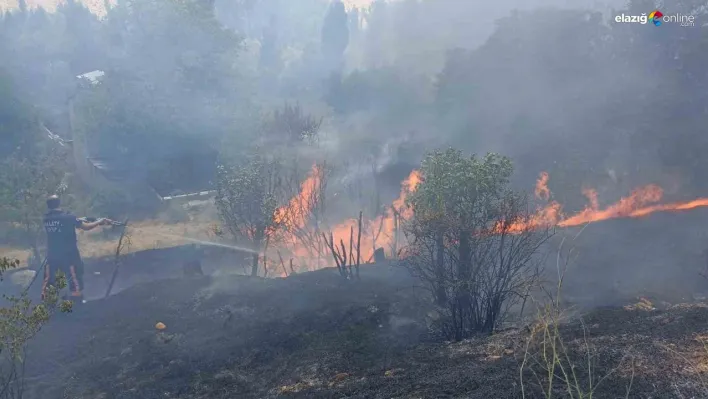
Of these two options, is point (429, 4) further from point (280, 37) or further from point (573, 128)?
point (573, 128)

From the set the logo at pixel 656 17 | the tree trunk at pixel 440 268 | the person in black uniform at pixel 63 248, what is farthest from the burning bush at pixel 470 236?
the logo at pixel 656 17

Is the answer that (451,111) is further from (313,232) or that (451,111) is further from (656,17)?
(313,232)

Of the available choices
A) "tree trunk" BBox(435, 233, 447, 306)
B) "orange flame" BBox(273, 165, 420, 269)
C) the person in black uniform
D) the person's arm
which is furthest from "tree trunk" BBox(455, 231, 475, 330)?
the person's arm

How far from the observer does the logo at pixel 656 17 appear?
31.1 meters

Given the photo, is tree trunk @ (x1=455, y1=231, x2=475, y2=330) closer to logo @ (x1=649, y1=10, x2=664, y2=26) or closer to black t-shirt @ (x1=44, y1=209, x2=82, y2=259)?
black t-shirt @ (x1=44, y1=209, x2=82, y2=259)

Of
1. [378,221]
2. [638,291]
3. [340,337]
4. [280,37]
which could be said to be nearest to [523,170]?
[378,221]

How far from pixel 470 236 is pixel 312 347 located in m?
3.58

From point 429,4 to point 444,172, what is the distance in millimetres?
47209

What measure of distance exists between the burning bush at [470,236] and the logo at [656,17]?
26580 mm

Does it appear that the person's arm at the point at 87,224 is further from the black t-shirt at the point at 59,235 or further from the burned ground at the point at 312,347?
the burned ground at the point at 312,347

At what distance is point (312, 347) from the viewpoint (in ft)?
33.2

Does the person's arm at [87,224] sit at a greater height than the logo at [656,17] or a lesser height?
lesser

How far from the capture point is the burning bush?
32.0 feet

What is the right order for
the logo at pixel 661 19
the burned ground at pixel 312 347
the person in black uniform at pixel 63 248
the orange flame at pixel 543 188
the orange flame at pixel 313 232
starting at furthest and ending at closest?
the logo at pixel 661 19 < the orange flame at pixel 543 188 < the orange flame at pixel 313 232 < the person in black uniform at pixel 63 248 < the burned ground at pixel 312 347
